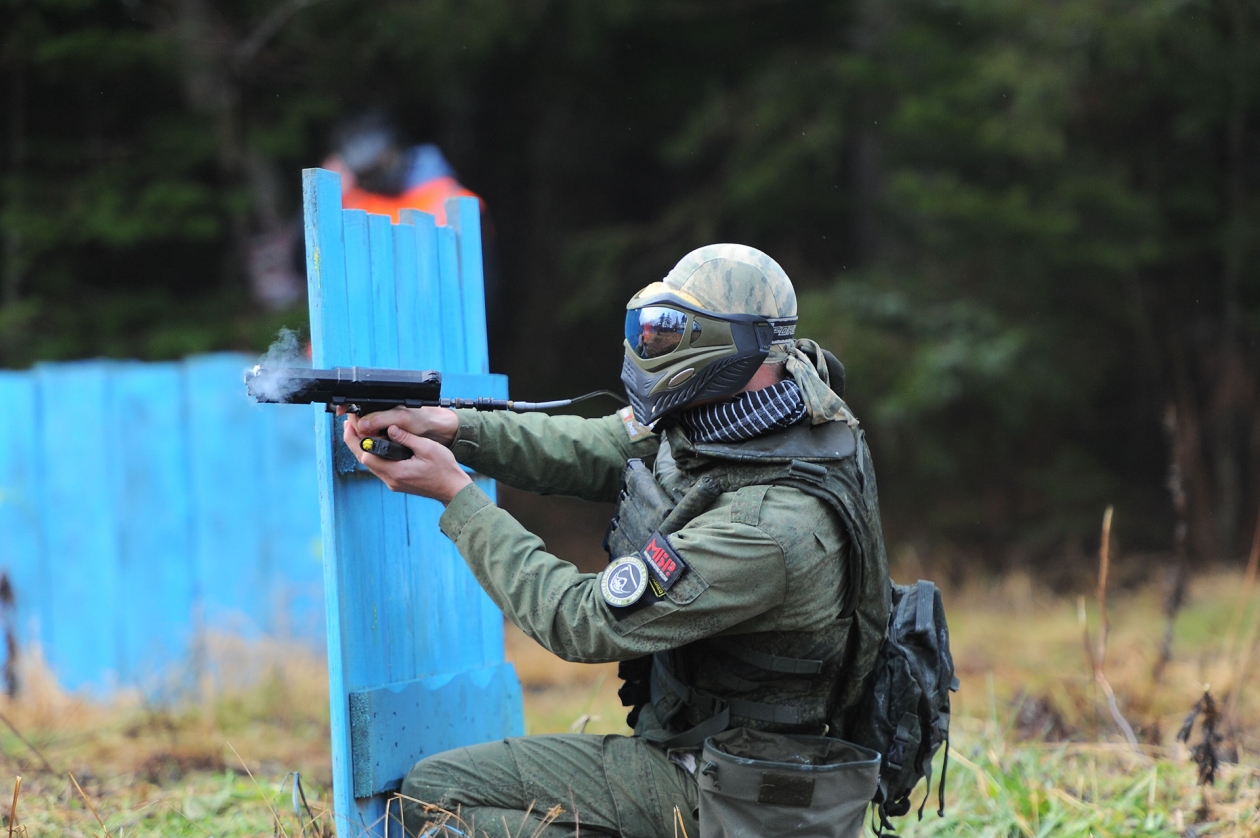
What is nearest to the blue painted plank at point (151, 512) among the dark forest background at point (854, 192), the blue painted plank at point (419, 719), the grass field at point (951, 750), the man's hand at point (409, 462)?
the grass field at point (951, 750)

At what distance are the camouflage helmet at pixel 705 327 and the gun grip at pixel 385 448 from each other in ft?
1.96

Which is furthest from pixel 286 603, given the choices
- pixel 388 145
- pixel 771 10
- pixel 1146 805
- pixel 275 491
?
pixel 771 10

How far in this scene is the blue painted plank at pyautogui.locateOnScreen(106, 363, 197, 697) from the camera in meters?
5.94

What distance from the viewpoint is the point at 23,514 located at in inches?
233

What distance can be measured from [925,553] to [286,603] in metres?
5.48

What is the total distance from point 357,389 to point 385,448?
163 millimetres

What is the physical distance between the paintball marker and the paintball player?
0.12 feet

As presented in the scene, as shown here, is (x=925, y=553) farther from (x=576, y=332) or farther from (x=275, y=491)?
(x=275, y=491)

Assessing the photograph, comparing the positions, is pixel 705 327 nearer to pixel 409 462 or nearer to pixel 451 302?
pixel 409 462

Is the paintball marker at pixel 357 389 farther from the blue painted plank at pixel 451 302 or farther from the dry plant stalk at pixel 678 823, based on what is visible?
the dry plant stalk at pixel 678 823

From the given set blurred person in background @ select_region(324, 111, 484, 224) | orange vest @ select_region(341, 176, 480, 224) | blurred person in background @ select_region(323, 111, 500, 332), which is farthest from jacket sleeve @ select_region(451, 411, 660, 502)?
orange vest @ select_region(341, 176, 480, 224)

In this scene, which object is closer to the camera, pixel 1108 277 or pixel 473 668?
pixel 473 668

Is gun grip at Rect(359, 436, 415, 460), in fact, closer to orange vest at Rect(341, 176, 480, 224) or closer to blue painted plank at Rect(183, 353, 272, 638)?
orange vest at Rect(341, 176, 480, 224)

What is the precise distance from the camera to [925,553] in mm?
9438
